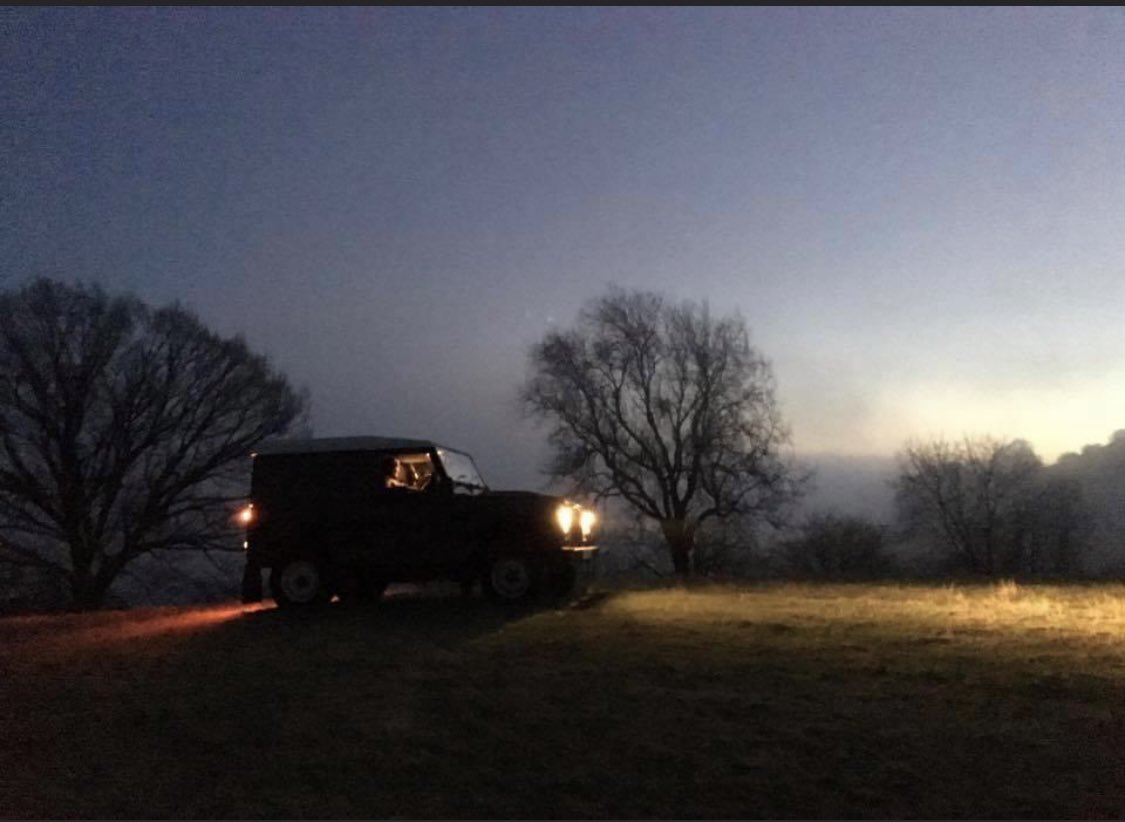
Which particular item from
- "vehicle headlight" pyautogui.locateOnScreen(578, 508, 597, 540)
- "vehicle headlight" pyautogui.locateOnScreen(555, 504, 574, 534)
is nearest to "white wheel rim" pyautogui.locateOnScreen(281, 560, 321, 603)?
"vehicle headlight" pyautogui.locateOnScreen(555, 504, 574, 534)

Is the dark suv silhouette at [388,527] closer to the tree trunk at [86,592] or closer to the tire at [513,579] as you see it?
the tire at [513,579]

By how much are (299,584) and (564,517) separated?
148 inches

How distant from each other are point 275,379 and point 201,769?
1148 inches

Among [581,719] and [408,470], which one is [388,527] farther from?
[581,719]

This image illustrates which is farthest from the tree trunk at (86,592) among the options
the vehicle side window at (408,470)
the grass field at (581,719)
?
the vehicle side window at (408,470)

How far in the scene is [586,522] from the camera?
1485cm

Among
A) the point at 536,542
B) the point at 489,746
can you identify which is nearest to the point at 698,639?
the point at 536,542

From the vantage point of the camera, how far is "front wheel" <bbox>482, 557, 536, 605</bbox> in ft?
45.0

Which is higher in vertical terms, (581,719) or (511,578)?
(511,578)

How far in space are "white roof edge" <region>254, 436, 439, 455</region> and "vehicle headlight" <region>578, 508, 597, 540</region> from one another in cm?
228

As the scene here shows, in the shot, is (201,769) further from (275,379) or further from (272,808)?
(275,379)

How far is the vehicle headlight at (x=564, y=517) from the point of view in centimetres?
1380

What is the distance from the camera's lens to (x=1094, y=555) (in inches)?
1807

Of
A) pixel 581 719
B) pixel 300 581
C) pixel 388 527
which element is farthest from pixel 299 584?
pixel 581 719
